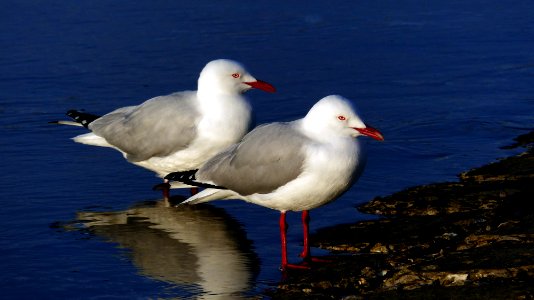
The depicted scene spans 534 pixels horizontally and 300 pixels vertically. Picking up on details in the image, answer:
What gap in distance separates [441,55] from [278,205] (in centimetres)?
Answer: 640

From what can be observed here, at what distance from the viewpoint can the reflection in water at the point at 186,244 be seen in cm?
691

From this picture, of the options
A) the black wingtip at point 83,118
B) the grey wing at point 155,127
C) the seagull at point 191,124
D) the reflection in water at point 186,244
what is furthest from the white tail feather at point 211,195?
the black wingtip at point 83,118

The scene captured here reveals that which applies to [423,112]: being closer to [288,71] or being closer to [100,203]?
[288,71]

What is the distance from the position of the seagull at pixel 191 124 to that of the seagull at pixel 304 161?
1157 mm

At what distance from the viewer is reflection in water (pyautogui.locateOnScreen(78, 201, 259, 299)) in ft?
22.7

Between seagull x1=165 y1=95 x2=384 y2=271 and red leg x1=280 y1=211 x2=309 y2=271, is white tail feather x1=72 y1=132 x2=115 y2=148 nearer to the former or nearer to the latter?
seagull x1=165 y1=95 x2=384 y2=271

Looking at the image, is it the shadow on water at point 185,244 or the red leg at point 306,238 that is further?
the red leg at point 306,238

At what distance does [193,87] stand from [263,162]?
4.76 m

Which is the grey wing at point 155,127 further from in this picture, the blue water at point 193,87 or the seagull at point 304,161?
the seagull at point 304,161

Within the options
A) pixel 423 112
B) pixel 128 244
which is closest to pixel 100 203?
pixel 128 244

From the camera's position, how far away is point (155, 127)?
941 cm

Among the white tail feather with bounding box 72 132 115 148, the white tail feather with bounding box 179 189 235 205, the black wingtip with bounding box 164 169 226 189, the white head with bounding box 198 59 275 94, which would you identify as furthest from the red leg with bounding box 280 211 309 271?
the white tail feather with bounding box 72 132 115 148

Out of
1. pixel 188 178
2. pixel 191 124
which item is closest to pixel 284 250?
→ pixel 188 178

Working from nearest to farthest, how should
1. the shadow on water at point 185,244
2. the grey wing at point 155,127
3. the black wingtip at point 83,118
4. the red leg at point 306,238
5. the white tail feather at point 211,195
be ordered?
1. the shadow on water at point 185,244
2. the red leg at point 306,238
3. the white tail feather at point 211,195
4. the grey wing at point 155,127
5. the black wingtip at point 83,118
